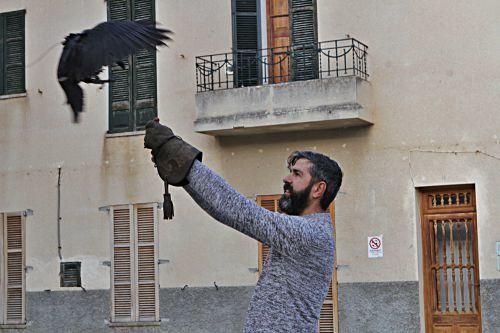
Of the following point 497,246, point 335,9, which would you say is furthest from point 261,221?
point 335,9

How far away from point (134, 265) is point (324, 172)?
11418mm

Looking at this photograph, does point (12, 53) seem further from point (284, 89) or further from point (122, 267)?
point (284, 89)

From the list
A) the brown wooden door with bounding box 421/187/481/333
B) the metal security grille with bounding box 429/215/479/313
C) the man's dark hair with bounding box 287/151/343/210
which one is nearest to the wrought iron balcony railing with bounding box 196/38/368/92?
the brown wooden door with bounding box 421/187/481/333

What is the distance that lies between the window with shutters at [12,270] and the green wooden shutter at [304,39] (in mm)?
5118

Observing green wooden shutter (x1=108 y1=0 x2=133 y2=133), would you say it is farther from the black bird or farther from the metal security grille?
the black bird

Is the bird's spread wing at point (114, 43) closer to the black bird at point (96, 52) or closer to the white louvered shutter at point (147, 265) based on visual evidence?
the black bird at point (96, 52)

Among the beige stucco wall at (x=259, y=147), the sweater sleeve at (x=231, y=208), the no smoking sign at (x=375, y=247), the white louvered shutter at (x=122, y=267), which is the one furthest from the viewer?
the white louvered shutter at (x=122, y=267)

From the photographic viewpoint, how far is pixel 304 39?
1445 centimetres

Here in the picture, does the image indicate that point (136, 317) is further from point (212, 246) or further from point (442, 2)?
point (442, 2)

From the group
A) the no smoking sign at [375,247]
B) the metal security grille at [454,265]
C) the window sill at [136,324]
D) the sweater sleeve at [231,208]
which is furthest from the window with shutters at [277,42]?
the sweater sleeve at [231,208]

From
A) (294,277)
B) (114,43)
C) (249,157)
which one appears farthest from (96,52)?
(249,157)

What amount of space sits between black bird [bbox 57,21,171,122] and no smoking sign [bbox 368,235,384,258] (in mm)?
8234

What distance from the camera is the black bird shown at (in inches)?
231

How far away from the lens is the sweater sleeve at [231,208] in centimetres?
363
